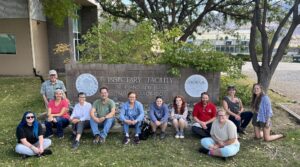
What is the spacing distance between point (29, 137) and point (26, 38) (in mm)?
11110

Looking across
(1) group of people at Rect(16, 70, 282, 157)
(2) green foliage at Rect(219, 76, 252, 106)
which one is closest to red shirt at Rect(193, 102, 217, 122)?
(1) group of people at Rect(16, 70, 282, 157)

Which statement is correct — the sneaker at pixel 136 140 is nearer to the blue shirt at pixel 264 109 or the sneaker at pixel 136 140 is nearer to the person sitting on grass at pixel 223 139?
the person sitting on grass at pixel 223 139

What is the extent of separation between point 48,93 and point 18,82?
688 cm

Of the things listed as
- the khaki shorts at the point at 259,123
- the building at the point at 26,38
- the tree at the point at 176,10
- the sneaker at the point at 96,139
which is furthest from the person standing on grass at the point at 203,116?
the building at the point at 26,38

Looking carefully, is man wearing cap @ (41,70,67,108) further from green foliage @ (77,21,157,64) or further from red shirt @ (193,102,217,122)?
red shirt @ (193,102,217,122)

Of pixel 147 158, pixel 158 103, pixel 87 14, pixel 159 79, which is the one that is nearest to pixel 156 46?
pixel 159 79

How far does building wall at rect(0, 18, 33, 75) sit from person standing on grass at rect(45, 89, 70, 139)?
993cm

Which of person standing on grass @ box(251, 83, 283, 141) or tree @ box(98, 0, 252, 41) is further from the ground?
tree @ box(98, 0, 252, 41)

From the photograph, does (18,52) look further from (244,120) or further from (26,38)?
(244,120)

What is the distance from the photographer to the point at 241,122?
7.27 metres

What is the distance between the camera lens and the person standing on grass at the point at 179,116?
691 centimetres

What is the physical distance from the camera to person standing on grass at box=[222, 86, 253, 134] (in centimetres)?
702

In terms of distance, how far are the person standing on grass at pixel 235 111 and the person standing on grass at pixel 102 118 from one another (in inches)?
94.4

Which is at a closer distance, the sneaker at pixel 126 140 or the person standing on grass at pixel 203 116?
the sneaker at pixel 126 140
